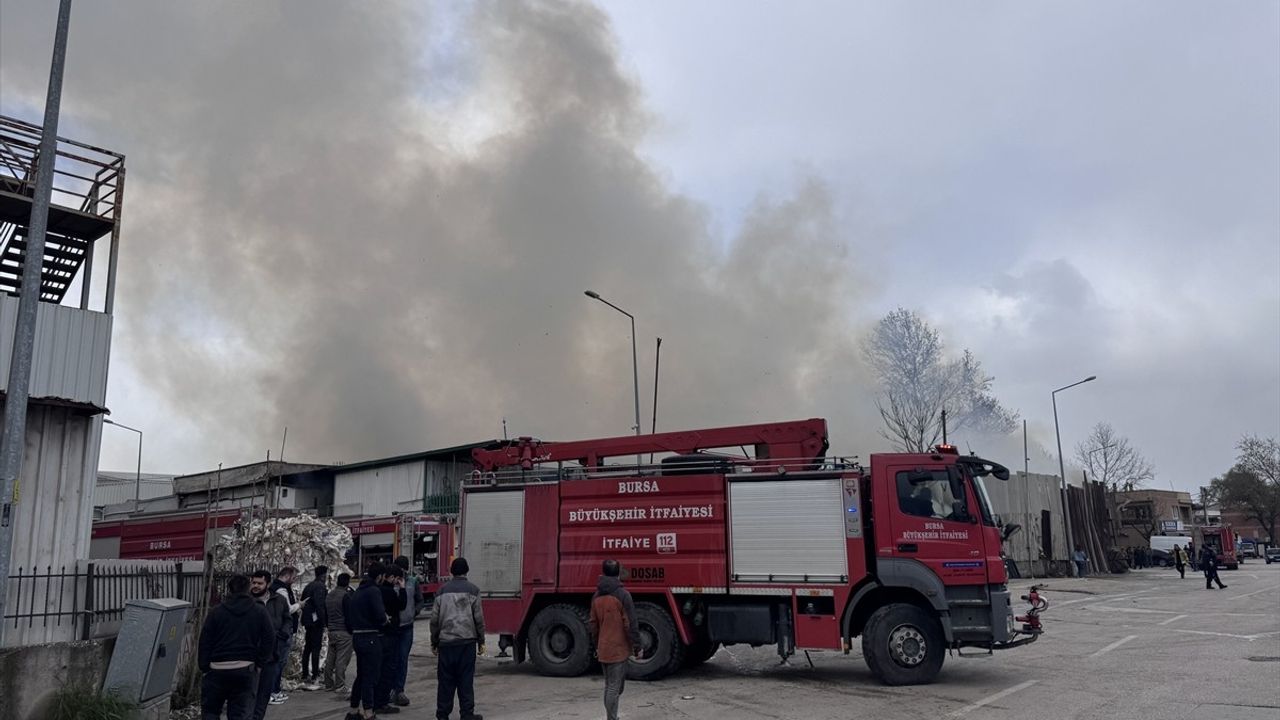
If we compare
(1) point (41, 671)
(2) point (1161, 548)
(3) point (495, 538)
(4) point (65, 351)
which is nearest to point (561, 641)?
(3) point (495, 538)

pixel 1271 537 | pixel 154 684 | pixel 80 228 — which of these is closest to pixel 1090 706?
pixel 154 684

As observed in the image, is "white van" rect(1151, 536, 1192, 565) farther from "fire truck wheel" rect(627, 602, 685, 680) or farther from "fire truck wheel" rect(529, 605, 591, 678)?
"fire truck wheel" rect(529, 605, 591, 678)

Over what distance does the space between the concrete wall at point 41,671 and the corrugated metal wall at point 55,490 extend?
6.04 ft

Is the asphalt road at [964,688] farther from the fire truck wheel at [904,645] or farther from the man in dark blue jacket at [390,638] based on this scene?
the man in dark blue jacket at [390,638]

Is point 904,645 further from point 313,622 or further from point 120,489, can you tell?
point 120,489

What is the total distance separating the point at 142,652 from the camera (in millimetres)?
8688

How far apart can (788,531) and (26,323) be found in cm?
852

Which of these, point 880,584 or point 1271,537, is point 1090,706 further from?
point 1271,537

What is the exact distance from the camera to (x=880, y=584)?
10961mm

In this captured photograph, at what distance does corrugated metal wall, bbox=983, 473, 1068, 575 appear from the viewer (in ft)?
127

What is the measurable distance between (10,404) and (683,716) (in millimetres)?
6927

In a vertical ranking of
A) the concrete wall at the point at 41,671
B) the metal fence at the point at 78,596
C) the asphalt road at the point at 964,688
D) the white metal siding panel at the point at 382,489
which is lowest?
the asphalt road at the point at 964,688

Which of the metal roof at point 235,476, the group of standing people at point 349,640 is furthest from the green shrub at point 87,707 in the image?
the metal roof at point 235,476

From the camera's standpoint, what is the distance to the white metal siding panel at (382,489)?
119ft
